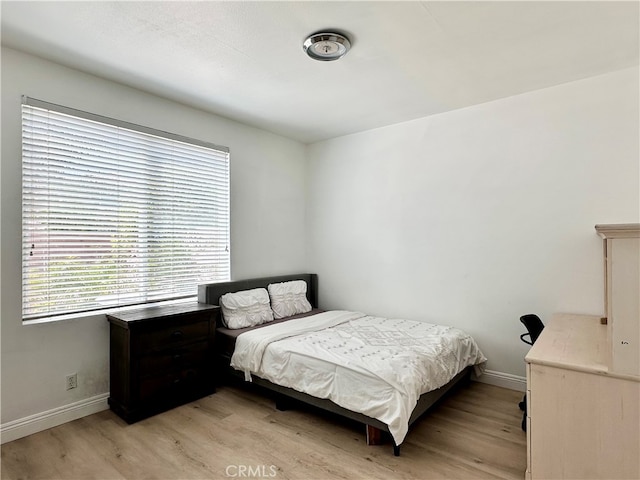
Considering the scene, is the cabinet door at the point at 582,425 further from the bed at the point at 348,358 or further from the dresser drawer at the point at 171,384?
the dresser drawer at the point at 171,384

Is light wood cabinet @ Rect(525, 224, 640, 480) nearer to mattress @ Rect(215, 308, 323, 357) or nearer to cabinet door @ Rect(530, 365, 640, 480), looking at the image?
cabinet door @ Rect(530, 365, 640, 480)

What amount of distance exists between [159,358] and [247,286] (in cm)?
125

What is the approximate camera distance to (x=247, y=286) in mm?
3936

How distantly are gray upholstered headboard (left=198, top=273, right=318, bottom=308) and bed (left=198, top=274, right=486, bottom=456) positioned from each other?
0.01m

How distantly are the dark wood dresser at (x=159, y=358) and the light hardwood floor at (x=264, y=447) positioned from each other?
12cm

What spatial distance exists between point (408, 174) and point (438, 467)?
2.75 metres

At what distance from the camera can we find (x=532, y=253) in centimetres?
322

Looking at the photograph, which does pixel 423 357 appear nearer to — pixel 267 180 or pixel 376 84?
pixel 376 84

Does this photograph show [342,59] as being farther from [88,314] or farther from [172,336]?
[88,314]

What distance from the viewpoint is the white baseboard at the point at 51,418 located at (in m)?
2.45

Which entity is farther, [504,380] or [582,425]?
[504,380]

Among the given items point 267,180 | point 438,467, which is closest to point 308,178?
point 267,180

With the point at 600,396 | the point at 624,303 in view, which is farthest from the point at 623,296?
the point at 600,396

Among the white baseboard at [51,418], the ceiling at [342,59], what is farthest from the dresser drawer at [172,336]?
the ceiling at [342,59]
